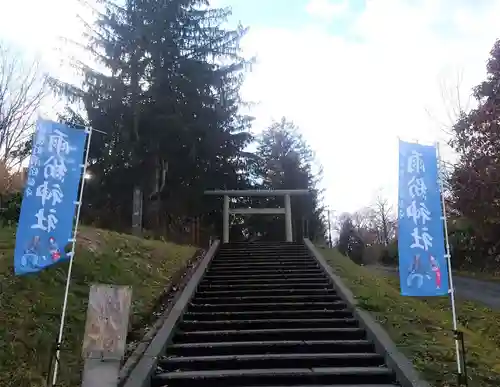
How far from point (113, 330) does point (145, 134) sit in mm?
12426

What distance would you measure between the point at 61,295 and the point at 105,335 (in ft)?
9.68

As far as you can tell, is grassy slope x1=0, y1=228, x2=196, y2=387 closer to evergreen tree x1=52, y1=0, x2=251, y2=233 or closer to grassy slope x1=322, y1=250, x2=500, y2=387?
grassy slope x1=322, y1=250, x2=500, y2=387

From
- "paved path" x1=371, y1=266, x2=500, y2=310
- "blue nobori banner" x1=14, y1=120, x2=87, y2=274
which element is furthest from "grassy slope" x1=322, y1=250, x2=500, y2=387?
"blue nobori banner" x1=14, y1=120, x2=87, y2=274

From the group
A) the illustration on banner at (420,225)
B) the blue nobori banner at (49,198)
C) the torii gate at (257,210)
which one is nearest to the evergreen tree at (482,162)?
the torii gate at (257,210)

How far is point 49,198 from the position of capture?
231 inches

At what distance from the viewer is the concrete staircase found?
5652 millimetres

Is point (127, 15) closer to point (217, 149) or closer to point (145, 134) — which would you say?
point (145, 134)

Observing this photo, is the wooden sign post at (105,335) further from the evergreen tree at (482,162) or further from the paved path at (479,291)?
the evergreen tree at (482,162)

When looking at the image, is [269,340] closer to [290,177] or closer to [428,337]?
[428,337]

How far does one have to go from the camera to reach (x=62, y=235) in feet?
19.0

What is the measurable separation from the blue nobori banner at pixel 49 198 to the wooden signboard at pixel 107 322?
1.39m

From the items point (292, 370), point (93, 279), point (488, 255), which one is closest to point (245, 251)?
point (93, 279)

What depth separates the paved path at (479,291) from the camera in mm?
14079

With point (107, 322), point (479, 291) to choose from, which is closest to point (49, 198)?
point (107, 322)
